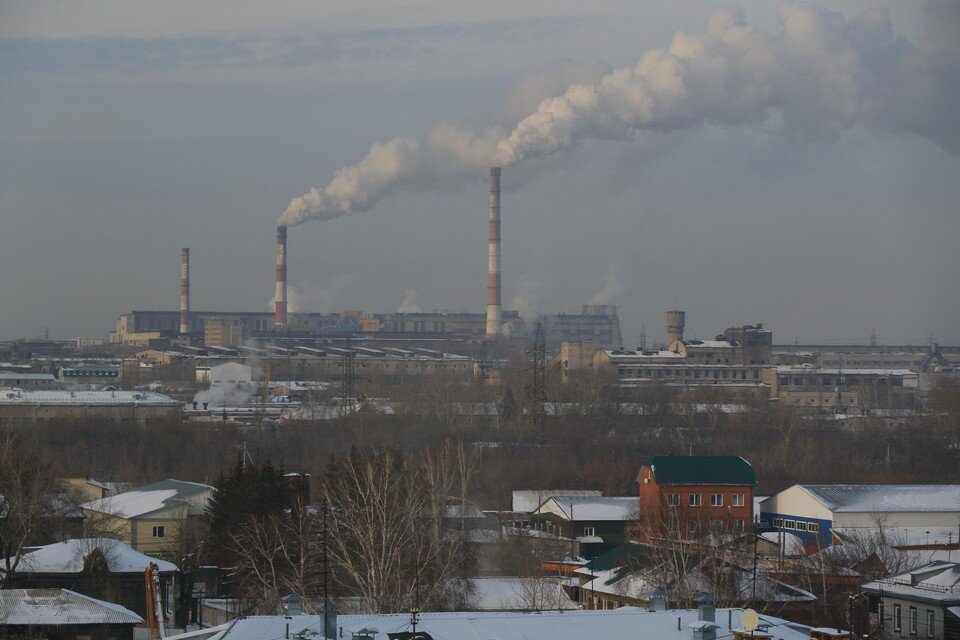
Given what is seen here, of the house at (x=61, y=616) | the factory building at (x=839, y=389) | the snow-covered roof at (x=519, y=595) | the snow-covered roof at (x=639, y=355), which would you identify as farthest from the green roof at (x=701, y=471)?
the snow-covered roof at (x=639, y=355)

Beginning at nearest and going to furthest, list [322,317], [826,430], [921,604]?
[921,604], [826,430], [322,317]

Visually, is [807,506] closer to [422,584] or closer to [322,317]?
[422,584]

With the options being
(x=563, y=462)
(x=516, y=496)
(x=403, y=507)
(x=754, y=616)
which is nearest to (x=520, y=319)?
(x=563, y=462)

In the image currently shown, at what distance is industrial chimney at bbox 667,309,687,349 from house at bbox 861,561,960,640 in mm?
52868

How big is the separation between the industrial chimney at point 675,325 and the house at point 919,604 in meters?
52.9

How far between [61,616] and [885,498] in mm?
11772

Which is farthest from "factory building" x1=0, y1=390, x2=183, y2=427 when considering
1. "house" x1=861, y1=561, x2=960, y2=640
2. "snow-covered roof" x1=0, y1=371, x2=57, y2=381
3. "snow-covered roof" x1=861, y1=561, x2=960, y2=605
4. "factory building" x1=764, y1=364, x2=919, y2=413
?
"house" x1=861, y1=561, x2=960, y2=640

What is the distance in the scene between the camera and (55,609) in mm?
13148

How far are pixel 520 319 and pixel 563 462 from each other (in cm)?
5463

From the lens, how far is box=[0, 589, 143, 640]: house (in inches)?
506

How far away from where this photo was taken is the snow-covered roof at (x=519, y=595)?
15117 millimetres

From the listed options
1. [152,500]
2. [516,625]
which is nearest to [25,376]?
[152,500]

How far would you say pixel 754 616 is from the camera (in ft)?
31.8

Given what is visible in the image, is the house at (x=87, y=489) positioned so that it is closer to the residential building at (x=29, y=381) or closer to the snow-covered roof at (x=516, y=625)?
the snow-covered roof at (x=516, y=625)
